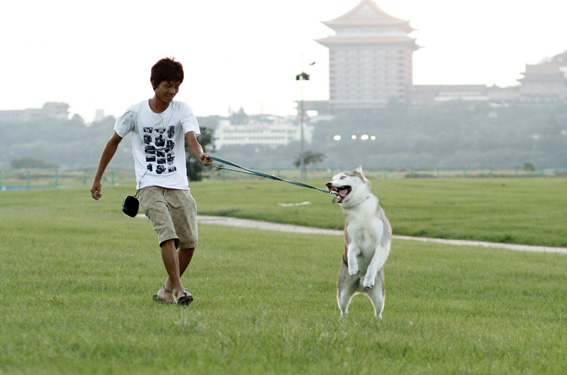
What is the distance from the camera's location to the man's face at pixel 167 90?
243 inches

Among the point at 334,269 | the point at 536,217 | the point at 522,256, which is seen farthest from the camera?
the point at 536,217

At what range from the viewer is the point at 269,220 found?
22.1 meters

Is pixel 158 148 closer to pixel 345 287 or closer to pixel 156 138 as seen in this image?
pixel 156 138

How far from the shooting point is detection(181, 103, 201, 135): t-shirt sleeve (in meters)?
6.32

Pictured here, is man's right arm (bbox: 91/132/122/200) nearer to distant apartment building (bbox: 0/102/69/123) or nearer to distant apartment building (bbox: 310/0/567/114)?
distant apartment building (bbox: 0/102/69/123)

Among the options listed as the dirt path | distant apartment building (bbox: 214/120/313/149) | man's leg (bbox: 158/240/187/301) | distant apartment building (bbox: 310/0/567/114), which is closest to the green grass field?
man's leg (bbox: 158/240/187/301)

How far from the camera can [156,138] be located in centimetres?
629

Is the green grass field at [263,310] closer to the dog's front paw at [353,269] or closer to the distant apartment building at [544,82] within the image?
the dog's front paw at [353,269]

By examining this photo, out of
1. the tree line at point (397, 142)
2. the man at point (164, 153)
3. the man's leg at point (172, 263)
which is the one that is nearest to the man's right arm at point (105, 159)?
the man at point (164, 153)

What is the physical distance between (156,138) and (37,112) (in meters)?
166

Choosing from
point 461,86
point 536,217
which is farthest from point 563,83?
point 536,217

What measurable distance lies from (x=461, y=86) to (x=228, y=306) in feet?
580

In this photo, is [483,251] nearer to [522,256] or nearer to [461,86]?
[522,256]

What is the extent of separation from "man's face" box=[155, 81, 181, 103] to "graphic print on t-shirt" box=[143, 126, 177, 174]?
25cm
